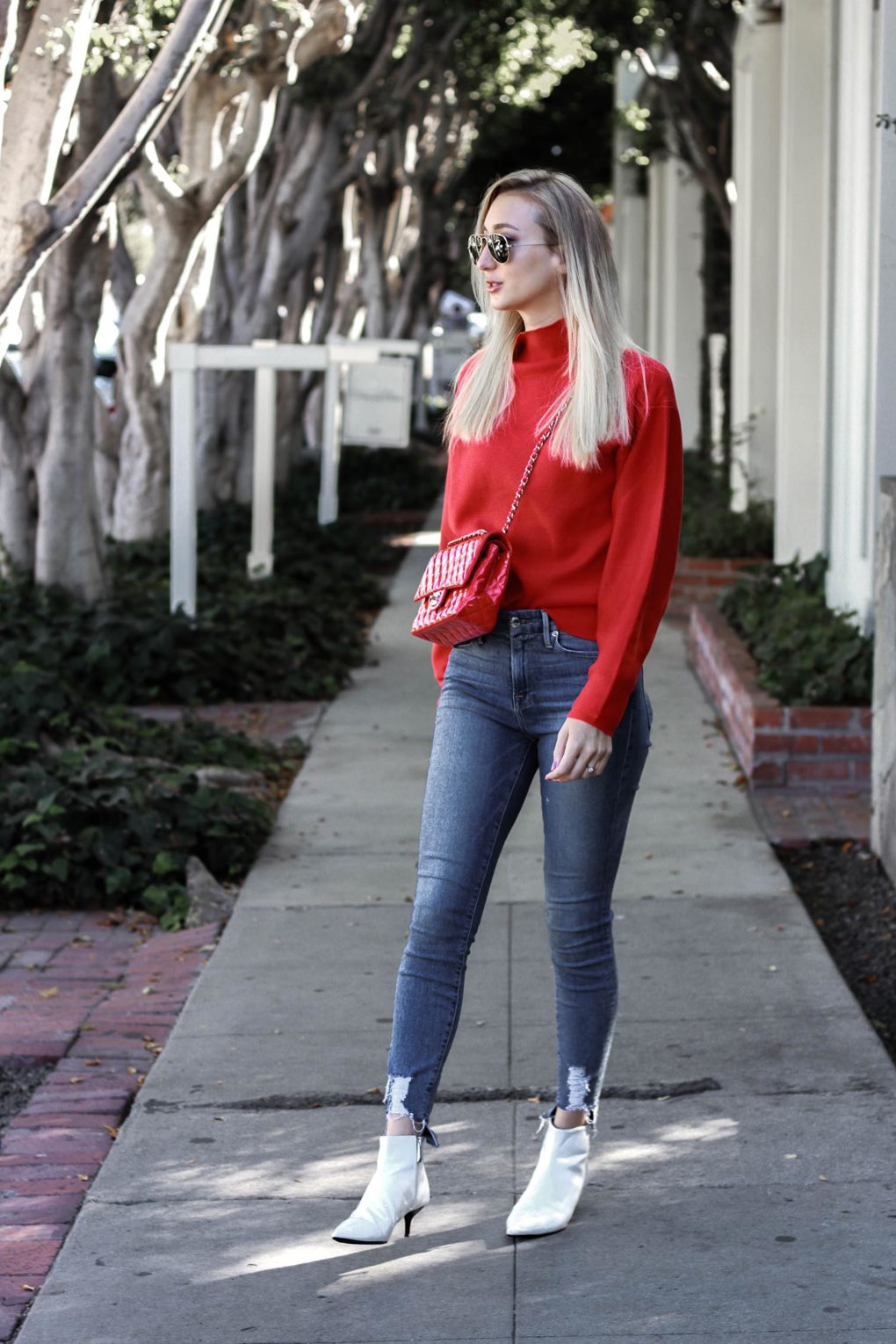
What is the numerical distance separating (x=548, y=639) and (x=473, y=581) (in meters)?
0.18

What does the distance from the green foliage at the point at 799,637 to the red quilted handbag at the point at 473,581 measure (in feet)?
14.6

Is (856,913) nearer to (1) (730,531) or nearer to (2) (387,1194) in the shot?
(2) (387,1194)

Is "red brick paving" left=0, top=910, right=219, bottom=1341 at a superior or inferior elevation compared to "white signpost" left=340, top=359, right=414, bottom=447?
inferior

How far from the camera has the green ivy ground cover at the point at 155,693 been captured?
634 centimetres

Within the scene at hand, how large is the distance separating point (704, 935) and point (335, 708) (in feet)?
14.9

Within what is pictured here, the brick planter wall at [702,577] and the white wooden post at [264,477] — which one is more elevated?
the white wooden post at [264,477]

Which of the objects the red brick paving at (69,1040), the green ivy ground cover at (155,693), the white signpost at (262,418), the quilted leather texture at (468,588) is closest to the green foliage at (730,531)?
the green ivy ground cover at (155,693)

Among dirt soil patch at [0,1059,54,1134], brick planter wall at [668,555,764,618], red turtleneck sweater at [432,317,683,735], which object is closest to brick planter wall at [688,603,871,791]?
dirt soil patch at [0,1059,54,1134]

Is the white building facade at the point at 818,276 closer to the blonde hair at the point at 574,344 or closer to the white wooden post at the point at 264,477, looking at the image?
the blonde hair at the point at 574,344

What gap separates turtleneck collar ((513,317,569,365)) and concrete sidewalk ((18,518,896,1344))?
163 cm

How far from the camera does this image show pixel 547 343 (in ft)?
11.4

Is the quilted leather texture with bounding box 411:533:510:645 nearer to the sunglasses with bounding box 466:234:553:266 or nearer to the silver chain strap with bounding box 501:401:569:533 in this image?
the silver chain strap with bounding box 501:401:569:533

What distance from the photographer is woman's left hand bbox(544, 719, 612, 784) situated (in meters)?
3.27

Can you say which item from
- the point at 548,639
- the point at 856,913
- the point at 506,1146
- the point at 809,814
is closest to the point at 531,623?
the point at 548,639
